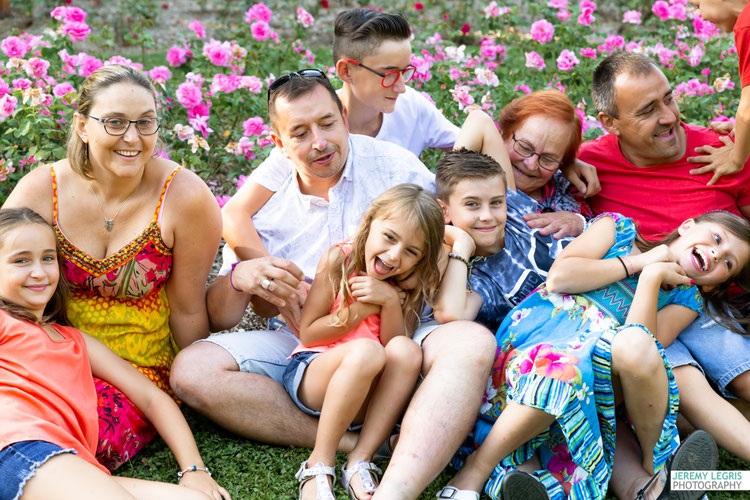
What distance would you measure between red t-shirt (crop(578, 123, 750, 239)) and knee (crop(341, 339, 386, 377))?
1.38 meters

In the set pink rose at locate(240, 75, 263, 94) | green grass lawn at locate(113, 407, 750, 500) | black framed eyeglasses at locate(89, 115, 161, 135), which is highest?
black framed eyeglasses at locate(89, 115, 161, 135)

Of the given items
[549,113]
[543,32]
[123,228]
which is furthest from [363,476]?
[543,32]

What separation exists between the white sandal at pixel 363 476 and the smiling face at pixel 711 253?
1.39 m

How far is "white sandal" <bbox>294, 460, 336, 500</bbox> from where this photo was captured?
2640 millimetres

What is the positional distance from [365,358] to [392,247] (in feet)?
1.38

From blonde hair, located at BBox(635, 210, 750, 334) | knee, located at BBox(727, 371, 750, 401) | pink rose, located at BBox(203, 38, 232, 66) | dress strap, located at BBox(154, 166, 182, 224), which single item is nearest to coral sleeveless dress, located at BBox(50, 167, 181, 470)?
dress strap, located at BBox(154, 166, 182, 224)

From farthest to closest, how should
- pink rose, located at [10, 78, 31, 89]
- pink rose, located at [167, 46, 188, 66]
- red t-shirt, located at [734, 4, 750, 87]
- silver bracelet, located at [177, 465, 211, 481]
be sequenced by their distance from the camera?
1. pink rose, located at [167, 46, 188, 66]
2. pink rose, located at [10, 78, 31, 89]
3. red t-shirt, located at [734, 4, 750, 87]
4. silver bracelet, located at [177, 465, 211, 481]

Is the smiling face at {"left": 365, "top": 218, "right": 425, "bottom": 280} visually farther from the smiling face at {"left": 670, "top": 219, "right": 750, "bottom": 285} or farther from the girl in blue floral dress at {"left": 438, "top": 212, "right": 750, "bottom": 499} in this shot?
the smiling face at {"left": 670, "top": 219, "right": 750, "bottom": 285}

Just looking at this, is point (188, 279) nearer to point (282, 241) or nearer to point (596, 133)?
point (282, 241)

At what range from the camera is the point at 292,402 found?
9.90 ft

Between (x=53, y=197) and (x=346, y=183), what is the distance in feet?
3.67

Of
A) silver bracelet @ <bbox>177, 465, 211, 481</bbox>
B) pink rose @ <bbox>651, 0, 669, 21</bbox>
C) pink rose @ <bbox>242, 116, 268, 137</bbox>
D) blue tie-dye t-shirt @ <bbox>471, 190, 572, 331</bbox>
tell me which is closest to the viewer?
silver bracelet @ <bbox>177, 465, 211, 481</bbox>

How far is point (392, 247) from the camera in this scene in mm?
2877

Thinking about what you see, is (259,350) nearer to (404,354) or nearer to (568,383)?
(404,354)
